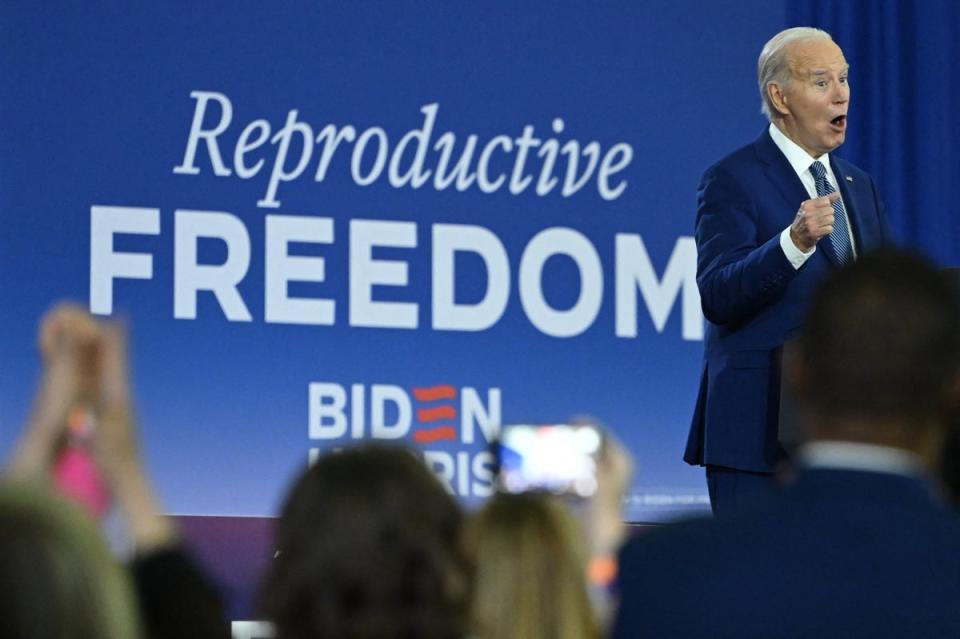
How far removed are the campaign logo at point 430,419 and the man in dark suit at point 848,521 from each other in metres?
4.50

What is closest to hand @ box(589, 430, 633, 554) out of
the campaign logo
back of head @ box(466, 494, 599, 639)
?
back of head @ box(466, 494, 599, 639)

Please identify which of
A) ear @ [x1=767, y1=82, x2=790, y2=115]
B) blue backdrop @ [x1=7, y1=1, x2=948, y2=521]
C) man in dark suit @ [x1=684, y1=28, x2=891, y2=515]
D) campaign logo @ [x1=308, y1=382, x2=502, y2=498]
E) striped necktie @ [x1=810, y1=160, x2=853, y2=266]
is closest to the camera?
man in dark suit @ [x1=684, y1=28, x2=891, y2=515]

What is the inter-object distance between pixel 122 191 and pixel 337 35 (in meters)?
0.99

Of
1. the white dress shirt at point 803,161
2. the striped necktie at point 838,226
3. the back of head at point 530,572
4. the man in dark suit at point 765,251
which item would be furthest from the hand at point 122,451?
the white dress shirt at point 803,161

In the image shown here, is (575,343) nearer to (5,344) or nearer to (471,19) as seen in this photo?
(471,19)

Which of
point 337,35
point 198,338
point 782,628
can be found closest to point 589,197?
point 337,35

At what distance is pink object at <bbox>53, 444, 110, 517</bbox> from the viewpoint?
1.81 meters

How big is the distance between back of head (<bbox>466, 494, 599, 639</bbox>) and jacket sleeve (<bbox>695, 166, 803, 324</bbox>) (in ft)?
5.81

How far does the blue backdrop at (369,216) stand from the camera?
593cm

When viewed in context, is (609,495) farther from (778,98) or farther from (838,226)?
(778,98)

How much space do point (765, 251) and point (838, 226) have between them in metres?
0.38

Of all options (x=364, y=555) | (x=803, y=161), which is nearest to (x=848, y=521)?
(x=364, y=555)

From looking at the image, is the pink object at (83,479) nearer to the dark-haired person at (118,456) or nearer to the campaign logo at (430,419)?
the dark-haired person at (118,456)

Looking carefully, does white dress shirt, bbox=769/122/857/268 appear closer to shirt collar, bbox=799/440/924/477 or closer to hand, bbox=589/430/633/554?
hand, bbox=589/430/633/554
